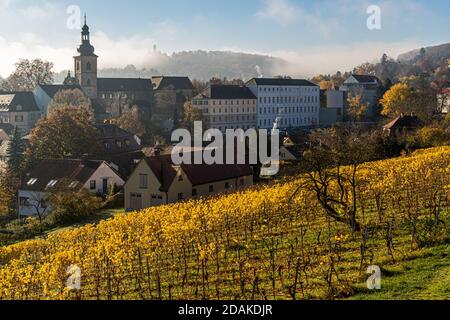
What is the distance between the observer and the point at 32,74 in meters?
103

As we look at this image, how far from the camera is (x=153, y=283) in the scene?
620 inches

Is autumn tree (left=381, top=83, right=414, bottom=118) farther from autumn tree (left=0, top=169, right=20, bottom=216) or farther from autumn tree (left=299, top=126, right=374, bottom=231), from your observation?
autumn tree (left=0, top=169, right=20, bottom=216)

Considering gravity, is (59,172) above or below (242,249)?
above

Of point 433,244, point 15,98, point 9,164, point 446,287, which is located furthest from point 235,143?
point 15,98

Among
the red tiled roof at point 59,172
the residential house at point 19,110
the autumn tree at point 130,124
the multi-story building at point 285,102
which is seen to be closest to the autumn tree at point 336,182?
the red tiled roof at point 59,172

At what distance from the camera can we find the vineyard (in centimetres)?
1459

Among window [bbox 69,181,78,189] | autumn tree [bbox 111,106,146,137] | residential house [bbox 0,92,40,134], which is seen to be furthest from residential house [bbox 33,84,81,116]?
window [bbox 69,181,78,189]

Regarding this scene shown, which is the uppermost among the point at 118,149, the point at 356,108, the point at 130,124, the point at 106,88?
the point at 106,88

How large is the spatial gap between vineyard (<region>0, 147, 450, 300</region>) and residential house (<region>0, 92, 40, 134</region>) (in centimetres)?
6846

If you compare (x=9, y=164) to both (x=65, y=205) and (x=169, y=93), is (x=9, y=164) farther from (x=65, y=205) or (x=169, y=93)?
(x=169, y=93)

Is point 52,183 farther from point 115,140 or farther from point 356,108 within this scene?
point 356,108

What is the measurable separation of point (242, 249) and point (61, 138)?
33.4 m

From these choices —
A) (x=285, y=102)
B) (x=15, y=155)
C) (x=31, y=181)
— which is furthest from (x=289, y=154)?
(x=285, y=102)
